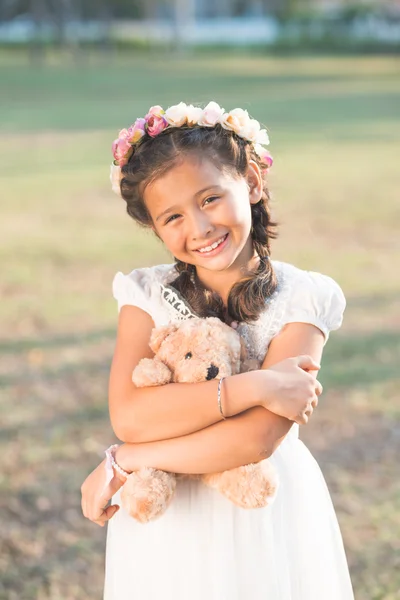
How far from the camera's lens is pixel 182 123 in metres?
2.01

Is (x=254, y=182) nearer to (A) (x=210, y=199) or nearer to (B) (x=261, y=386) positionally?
(A) (x=210, y=199)

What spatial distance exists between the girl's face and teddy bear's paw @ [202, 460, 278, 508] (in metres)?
0.39

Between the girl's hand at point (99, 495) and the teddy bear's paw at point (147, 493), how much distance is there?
7 cm

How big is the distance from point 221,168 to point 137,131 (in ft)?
0.61

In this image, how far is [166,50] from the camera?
4022cm

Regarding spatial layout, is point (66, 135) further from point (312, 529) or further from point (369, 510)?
point (312, 529)

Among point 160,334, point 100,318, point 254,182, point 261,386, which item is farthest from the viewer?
point 100,318

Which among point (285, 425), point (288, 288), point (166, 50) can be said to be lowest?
point (285, 425)

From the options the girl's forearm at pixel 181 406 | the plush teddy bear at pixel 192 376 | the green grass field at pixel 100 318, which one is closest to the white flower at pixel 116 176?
the plush teddy bear at pixel 192 376

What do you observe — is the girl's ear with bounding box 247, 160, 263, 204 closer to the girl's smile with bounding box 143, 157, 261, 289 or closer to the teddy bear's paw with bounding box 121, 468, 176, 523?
the girl's smile with bounding box 143, 157, 261, 289

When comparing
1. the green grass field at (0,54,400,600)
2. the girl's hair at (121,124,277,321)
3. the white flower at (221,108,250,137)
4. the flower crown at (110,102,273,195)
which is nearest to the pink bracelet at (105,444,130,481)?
the girl's hair at (121,124,277,321)

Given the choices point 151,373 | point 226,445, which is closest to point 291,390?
point 226,445

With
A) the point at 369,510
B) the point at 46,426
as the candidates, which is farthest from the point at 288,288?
the point at 46,426

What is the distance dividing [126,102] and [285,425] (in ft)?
59.7
